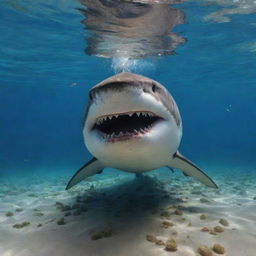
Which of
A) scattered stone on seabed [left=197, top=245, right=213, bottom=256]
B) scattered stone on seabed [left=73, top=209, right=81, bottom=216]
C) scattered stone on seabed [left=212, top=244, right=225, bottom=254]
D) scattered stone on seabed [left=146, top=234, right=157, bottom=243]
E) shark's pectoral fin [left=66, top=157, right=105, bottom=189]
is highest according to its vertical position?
shark's pectoral fin [left=66, top=157, right=105, bottom=189]

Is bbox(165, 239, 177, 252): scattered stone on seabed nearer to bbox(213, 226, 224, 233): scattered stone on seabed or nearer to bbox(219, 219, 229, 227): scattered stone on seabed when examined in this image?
bbox(213, 226, 224, 233): scattered stone on seabed

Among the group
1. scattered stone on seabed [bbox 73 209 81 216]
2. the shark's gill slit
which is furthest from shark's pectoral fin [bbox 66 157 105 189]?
the shark's gill slit

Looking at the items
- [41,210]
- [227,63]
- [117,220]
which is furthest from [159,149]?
[227,63]

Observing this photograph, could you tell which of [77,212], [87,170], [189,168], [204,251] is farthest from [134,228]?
[87,170]

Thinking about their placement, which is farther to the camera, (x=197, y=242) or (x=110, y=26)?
(x=110, y=26)

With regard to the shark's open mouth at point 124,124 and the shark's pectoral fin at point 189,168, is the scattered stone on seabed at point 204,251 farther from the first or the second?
the shark's pectoral fin at point 189,168

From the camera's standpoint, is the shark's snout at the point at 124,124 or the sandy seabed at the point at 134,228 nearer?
the shark's snout at the point at 124,124

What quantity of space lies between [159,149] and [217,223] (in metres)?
1.74

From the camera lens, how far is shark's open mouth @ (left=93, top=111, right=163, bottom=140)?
3332 millimetres

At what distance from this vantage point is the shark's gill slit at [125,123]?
11.2 feet

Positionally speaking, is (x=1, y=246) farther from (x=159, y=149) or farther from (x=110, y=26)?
(x=110, y=26)

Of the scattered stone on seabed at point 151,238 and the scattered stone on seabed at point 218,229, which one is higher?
the scattered stone on seabed at point 151,238

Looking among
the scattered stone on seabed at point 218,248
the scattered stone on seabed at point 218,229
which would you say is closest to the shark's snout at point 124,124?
the scattered stone on seabed at point 218,248

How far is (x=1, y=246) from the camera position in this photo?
3896 mm
